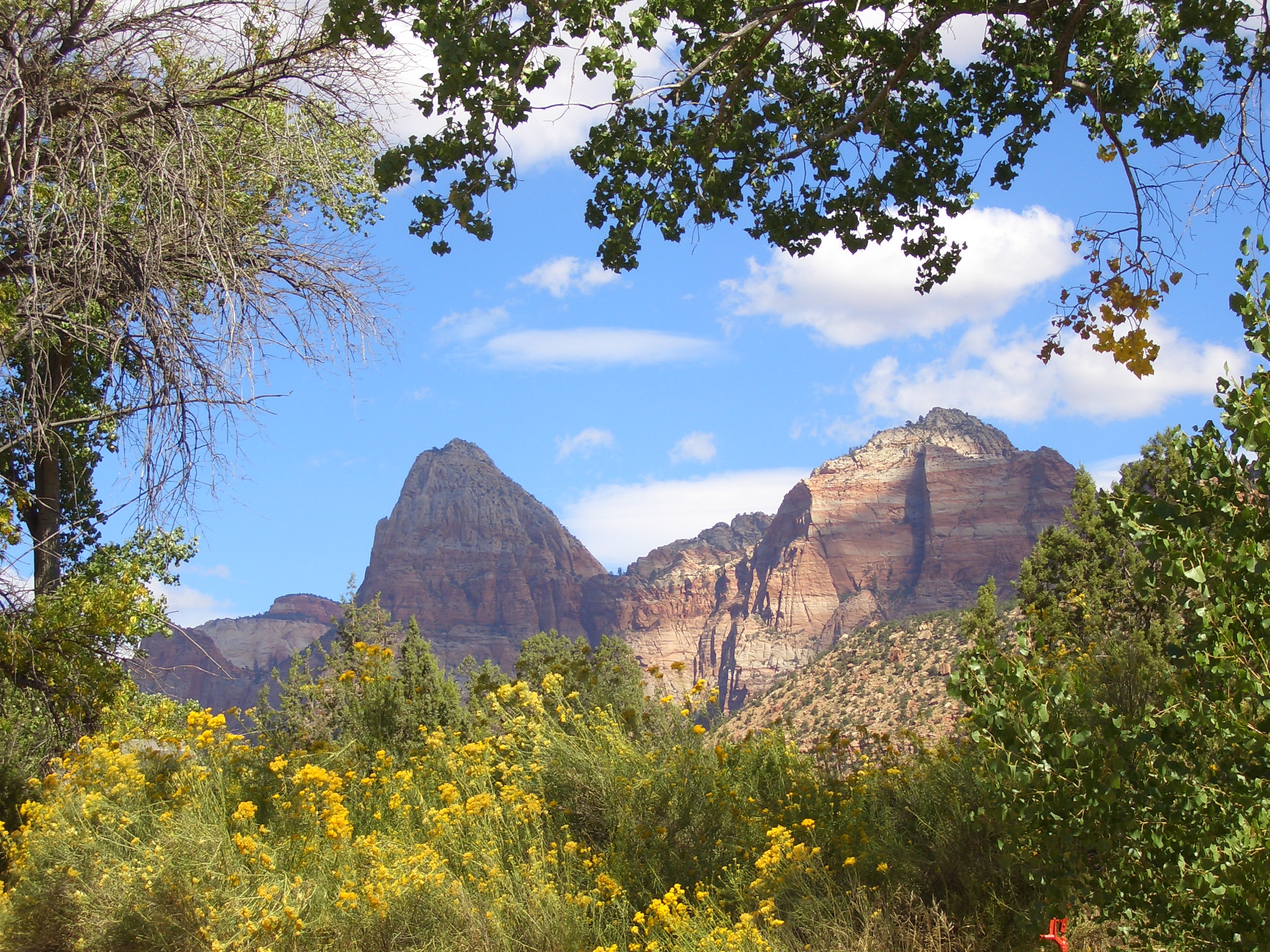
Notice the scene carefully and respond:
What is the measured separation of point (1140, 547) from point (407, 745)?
6.79 m

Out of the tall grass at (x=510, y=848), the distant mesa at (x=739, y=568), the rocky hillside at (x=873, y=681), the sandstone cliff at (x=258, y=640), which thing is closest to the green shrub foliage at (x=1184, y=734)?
the tall grass at (x=510, y=848)

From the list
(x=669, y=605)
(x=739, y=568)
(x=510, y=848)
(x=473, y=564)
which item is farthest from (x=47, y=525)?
(x=739, y=568)

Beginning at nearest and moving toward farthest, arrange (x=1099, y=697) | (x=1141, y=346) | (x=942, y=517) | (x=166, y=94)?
1. (x=1141, y=346)
2. (x=1099, y=697)
3. (x=166, y=94)
4. (x=942, y=517)

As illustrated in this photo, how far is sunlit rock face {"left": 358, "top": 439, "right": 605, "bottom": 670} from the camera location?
573 feet

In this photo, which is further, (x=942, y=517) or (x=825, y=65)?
(x=942, y=517)

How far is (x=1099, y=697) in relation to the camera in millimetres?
6121

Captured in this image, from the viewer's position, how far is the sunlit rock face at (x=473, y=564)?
175 m

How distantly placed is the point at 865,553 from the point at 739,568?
2709 cm

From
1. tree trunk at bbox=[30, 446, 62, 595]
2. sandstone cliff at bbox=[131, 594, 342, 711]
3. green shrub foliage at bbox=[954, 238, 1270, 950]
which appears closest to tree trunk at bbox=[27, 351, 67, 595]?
tree trunk at bbox=[30, 446, 62, 595]

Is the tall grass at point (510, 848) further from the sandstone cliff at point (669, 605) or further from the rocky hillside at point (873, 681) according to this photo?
the sandstone cliff at point (669, 605)

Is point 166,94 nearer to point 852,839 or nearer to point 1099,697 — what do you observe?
point 852,839

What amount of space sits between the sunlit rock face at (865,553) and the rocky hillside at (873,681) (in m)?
68.1

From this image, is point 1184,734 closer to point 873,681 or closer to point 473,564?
point 873,681

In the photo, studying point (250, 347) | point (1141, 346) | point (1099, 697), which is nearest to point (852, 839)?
point (1099, 697)
